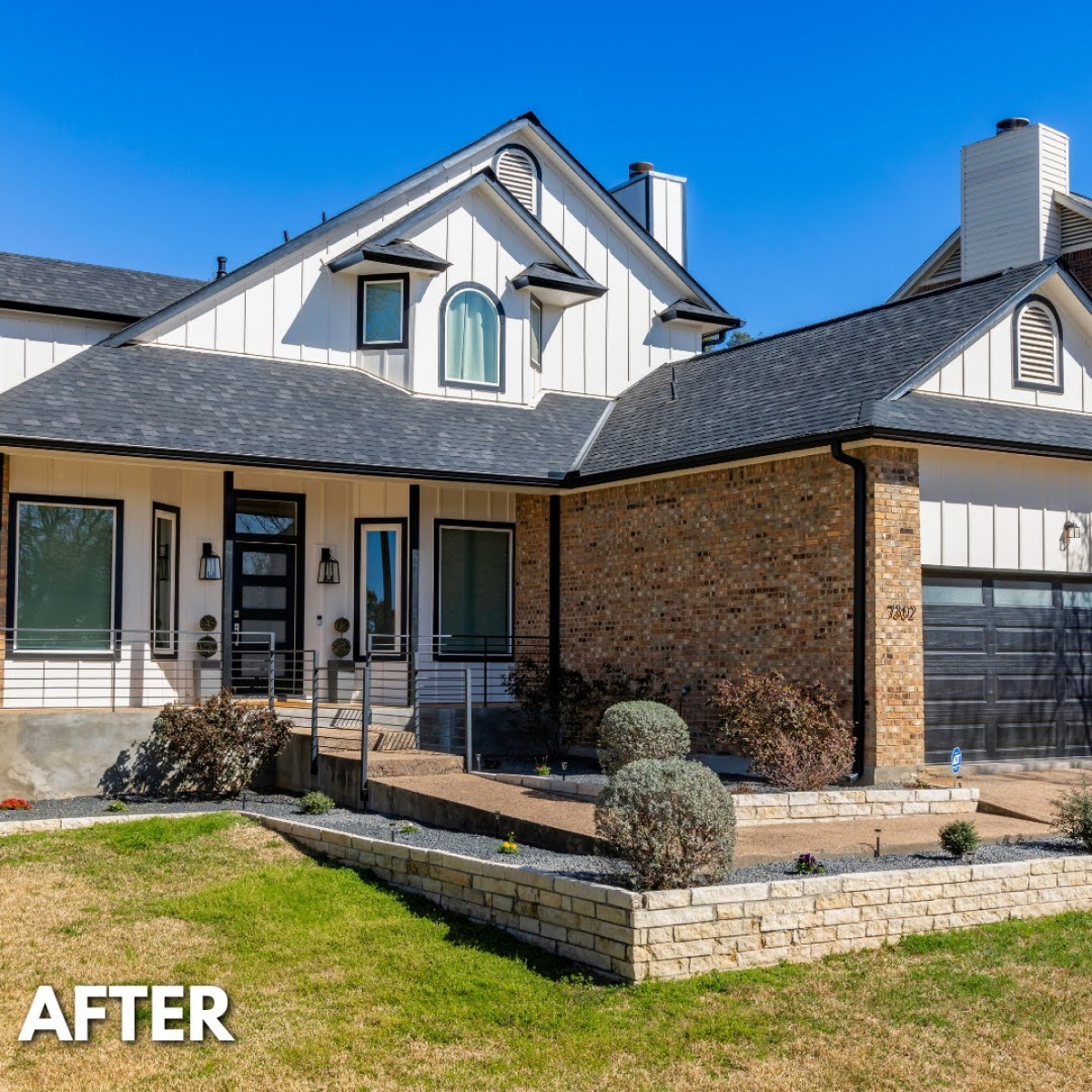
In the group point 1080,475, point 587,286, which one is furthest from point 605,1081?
point 587,286

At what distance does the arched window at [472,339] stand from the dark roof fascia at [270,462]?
2627mm

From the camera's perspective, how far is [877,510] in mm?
13523

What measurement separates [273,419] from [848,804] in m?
8.78

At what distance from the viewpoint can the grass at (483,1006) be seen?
6816 millimetres

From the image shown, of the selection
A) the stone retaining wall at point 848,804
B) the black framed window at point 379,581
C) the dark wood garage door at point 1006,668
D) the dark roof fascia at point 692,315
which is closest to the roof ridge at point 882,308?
the dark roof fascia at point 692,315

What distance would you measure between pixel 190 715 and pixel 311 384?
5.54 metres

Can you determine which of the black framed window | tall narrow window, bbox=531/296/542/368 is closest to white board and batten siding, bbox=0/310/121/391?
the black framed window

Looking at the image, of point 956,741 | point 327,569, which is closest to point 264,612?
point 327,569

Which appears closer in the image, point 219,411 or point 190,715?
point 190,715

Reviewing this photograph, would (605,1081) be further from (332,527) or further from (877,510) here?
(332,527)

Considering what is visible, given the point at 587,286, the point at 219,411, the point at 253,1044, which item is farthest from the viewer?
the point at 587,286

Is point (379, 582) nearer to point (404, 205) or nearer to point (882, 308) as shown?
point (404, 205)

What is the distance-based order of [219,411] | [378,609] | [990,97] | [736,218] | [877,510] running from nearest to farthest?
[877,510] → [219,411] → [378,609] → [990,97] → [736,218]

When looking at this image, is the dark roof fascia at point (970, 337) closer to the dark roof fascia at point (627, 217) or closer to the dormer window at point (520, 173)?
the dark roof fascia at point (627, 217)
